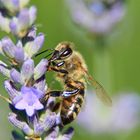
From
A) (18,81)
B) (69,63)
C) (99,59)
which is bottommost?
(99,59)

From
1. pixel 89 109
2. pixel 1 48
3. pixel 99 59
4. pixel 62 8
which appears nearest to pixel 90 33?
pixel 99 59

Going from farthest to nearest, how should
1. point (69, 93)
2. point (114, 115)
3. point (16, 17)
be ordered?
point (114, 115) < point (69, 93) < point (16, 17)

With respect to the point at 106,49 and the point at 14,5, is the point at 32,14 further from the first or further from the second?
the point at 106,49

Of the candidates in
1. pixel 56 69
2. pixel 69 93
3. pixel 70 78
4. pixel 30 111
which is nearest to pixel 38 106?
pixel 30 111

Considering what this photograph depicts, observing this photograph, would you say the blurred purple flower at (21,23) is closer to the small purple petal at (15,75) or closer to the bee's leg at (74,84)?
the small purple petal at (15,75)

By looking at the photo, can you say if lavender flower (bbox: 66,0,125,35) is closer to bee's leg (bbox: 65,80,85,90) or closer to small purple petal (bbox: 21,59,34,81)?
bee's leg (bbox: 65,80,85,90)

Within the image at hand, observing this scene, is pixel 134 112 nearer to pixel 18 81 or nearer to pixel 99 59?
pixel 99 59

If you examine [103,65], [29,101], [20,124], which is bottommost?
[103,65]
